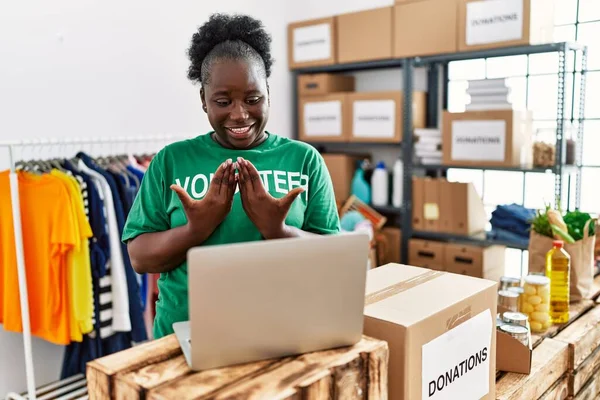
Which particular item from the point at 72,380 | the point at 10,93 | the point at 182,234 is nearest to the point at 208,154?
the point at 182,234

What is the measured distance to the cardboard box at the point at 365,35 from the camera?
3.35m

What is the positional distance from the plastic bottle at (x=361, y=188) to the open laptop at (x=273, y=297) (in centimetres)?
280

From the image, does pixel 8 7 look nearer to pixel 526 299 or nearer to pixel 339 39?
pixel 339 39

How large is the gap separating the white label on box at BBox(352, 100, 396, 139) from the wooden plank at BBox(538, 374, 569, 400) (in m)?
2.04

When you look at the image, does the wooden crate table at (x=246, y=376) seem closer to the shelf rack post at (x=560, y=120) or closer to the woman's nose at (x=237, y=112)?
the woman's nose at (x=237, y=112)

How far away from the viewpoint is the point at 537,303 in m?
1.67

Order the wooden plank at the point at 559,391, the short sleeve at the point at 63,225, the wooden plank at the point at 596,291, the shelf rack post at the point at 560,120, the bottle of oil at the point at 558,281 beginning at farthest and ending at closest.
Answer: the shelf rack post at the point at 560,120
the short sleeve at the point at 63,225
the wooden plank at the point at 596,291
the bottle of oil at the point at 558,281
the wooden plank at the point at 559,391

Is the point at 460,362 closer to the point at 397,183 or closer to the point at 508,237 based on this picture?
the point at 508,237

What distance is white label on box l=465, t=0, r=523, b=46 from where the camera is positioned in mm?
2830

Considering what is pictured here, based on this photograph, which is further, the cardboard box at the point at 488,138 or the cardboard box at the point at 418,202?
the cardboard box at the point at 418,202

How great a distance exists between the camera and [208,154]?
117cm

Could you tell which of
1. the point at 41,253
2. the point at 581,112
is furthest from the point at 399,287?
the point at 581,112

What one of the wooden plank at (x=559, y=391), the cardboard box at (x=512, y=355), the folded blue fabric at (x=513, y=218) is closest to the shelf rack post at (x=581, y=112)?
the folded blue fabric at (x=513, y=218)

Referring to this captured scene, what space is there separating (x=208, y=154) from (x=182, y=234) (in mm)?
215
